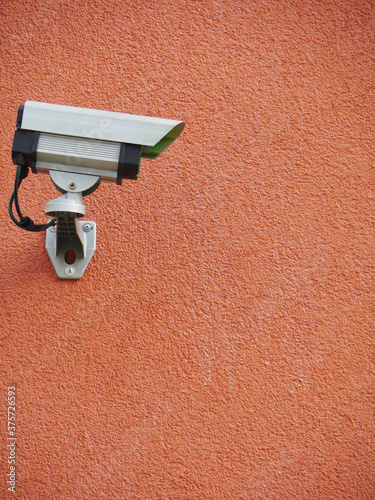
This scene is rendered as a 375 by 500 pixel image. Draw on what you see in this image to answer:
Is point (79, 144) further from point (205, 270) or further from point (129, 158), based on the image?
point (205, 270)

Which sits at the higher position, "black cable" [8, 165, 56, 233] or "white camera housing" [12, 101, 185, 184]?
"white camera housing" [12, 101, 185, 184]

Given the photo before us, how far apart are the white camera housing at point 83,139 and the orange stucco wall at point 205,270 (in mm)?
195

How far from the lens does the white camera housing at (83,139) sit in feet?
2.10

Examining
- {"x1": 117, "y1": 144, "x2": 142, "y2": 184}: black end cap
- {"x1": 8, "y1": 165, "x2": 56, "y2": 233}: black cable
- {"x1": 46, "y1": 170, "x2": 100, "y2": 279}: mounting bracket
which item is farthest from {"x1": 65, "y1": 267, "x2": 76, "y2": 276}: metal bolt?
{"x1": 117, "y1": 144, "x2": 142, "y2": 184}: black end cap

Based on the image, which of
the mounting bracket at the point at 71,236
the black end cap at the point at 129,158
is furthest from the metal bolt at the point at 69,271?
the black end cap at the point at 129,158

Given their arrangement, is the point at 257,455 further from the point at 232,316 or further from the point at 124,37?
the point at 124,37

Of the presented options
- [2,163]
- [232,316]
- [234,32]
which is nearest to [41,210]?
[2,163]

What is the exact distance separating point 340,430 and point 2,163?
81 cm

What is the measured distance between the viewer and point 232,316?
2.70ft

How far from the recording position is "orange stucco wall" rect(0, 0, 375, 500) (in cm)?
78

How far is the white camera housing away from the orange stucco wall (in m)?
0.19

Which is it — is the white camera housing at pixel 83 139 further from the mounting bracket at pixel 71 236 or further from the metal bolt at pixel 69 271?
the metal bolt at pixel 69 271

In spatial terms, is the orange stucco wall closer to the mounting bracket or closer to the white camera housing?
the mounting bracket

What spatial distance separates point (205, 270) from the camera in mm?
834
